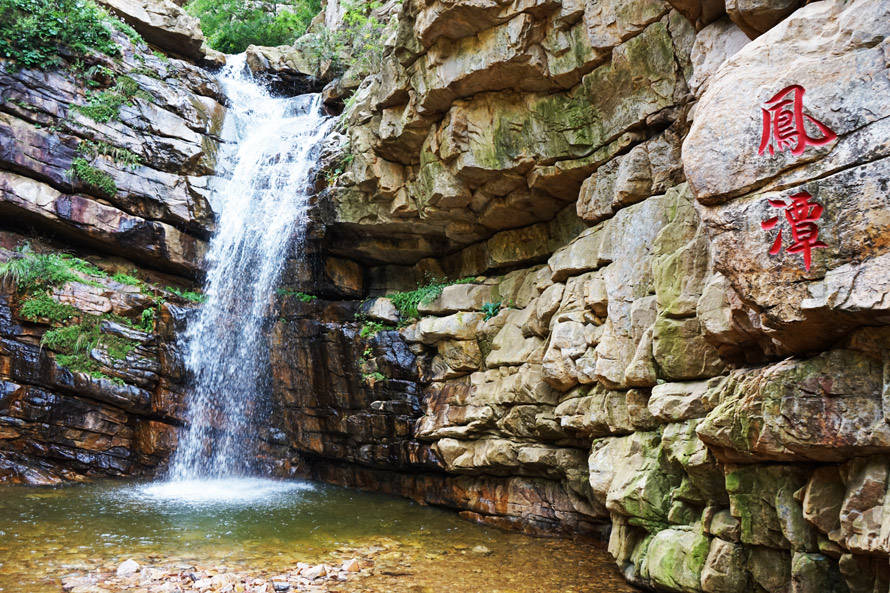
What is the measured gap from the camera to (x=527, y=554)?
725cm

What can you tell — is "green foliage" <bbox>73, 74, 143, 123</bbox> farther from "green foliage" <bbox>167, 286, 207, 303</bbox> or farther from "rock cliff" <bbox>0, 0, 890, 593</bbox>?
"green foliage" <bbox>167, 286, 207, 303</bbox>

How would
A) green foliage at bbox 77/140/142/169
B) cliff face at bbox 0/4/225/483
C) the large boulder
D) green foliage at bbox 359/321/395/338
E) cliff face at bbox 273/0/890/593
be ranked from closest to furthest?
the large boulder
cliff face at bbox 273/0/890/593
cliff face at bbox 0/4/225/483
green foliage at bbox 359/321/395/338
green foliage at bbox 77/140/142/169

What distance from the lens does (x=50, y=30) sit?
41.1 feet

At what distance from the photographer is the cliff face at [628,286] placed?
4.07 m

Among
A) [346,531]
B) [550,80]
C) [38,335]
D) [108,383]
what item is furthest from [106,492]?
[550,80]

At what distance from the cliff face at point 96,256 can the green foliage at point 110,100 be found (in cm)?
3

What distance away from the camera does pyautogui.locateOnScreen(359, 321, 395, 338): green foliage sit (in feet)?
37.2

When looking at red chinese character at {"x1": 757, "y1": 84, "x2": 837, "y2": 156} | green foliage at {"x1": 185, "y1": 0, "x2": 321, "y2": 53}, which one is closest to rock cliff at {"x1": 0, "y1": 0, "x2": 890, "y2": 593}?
red chinese character at {"x1": 757, "y1": 84, "x2": 837, "y2": 156}

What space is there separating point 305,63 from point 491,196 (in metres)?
9.65

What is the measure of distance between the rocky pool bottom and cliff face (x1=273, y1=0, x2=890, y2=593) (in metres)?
0.87

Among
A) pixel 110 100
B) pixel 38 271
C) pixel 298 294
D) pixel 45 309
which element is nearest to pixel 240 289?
pixel 298 294

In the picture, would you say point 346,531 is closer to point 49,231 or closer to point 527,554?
point 527,554

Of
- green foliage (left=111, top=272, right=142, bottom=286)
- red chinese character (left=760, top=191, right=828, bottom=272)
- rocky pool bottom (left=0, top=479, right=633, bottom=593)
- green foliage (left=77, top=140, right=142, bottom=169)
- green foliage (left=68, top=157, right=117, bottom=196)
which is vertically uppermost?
green foliage (left=77, top=140, right=142, bottom=169)

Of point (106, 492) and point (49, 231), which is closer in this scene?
point (106, 492)
